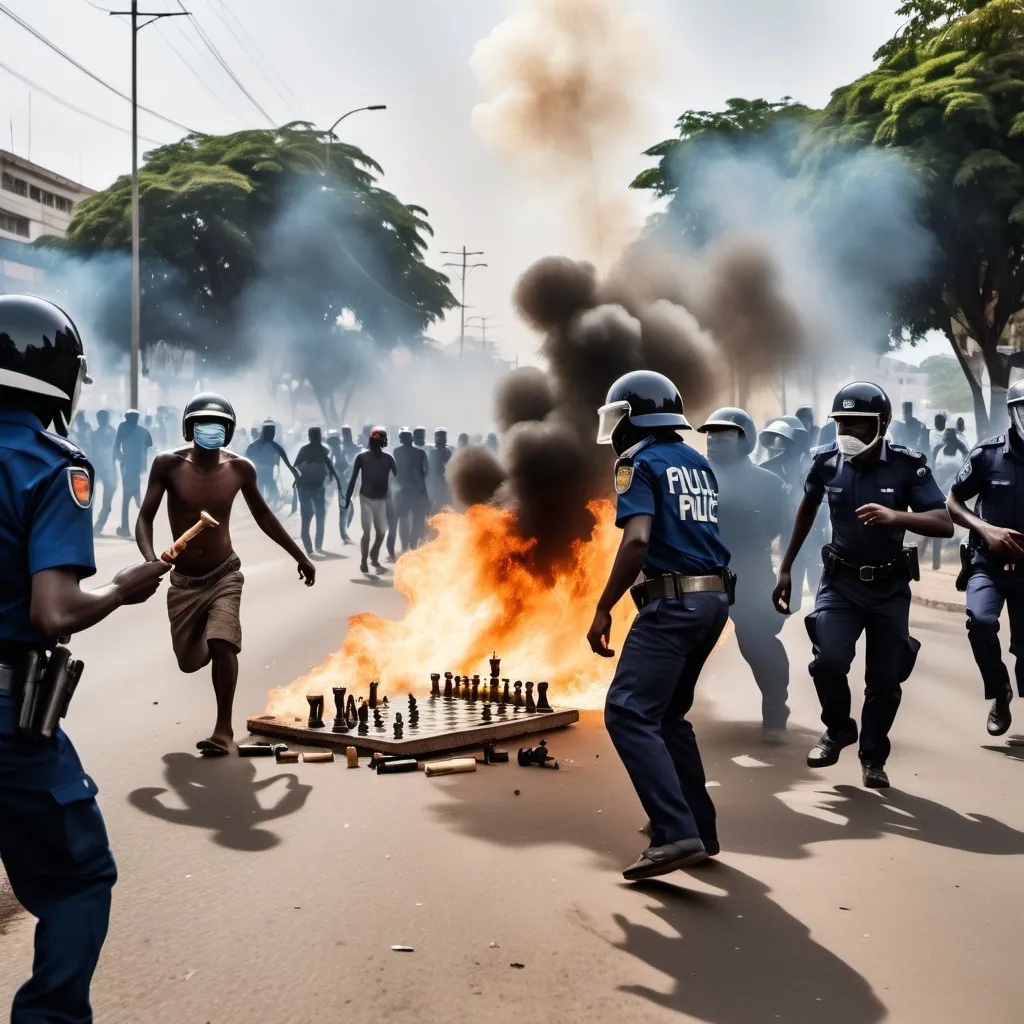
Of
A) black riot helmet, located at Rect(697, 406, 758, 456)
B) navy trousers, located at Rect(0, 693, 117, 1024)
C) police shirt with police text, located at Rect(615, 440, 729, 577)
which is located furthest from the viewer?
black riot helmet, located at Rect(697, 406, 758, 456)

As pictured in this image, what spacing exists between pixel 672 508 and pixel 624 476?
0.21m

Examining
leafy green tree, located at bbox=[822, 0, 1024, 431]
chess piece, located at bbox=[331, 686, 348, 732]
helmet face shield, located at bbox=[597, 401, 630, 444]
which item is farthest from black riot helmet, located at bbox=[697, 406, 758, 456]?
leafy green tree, located at bbox=[822, 0, 1024, 431]

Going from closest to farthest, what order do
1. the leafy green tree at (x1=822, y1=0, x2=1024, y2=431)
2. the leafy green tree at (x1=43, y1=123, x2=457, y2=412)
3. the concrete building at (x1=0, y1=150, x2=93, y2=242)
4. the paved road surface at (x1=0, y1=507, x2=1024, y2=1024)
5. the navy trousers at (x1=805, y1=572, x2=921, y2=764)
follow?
the paved road surface at (x1=0, y1=507, x2=1024, y2=1024), the navy trousers at (x1=805, y1=572, x2=921, y2=764), the leafy green tree at (x1=822, y1=0, x2=1024, y2=431), the leafy green tree at (x1=43, y1=123, x2=457, y2=412), the concrete building at (x1=0, y1=150, x2=93, y2=242)

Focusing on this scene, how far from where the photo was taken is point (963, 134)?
22219mm

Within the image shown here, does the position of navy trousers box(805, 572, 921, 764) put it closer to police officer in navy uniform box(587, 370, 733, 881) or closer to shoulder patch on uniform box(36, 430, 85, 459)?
police officer in navy uniform box(587, 370, 733, 881)

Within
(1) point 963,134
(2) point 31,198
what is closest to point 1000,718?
(1) point 963,134

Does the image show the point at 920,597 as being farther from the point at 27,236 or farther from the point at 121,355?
the point at 27,236

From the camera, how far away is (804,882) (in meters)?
4.71

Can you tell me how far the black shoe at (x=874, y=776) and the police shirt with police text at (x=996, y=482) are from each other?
170 centimetres

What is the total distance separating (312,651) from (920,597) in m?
7.79

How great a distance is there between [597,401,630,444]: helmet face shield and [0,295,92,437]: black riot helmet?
98.0 inches

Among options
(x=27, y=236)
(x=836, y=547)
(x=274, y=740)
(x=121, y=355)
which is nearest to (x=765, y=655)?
(x=836, y=547)

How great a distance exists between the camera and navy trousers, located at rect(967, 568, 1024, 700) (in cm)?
721

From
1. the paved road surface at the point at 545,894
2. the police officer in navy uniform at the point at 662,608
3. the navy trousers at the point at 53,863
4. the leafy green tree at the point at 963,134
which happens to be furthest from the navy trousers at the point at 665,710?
the leafy green tree at the point at 963,134
